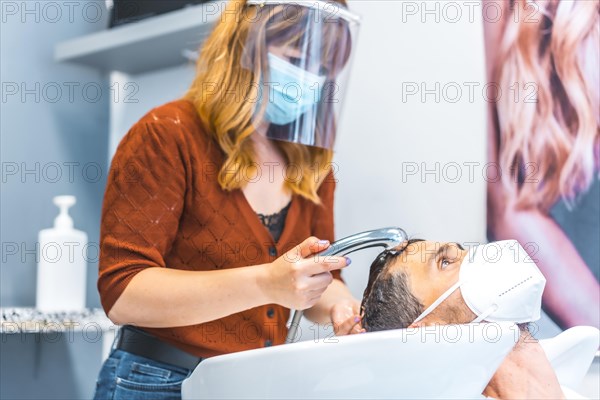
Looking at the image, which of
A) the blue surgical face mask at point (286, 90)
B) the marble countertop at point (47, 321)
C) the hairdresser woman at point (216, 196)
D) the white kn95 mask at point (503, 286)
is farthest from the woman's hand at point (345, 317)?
the marble countertop at point (47, 321)

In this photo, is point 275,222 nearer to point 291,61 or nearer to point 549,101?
point 291,61

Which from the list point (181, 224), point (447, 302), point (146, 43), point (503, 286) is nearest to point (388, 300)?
point (447, 302)

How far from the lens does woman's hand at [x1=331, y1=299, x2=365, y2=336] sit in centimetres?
139

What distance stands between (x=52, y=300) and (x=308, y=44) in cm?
115

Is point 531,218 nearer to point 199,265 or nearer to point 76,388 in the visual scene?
point 199,265

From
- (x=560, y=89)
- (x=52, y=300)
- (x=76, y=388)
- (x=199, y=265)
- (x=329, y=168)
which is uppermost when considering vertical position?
(x=560, y=89)

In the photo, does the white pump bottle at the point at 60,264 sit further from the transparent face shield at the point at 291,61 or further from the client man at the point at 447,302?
the client man at the point at 447,302

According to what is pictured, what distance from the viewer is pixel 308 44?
1425 millimetres

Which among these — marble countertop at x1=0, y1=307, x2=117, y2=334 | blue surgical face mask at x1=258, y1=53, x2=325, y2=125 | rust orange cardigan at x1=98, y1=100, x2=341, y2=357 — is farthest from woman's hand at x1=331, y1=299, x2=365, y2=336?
marble countertop at x1=0, y1=307, x2=117, y2=334

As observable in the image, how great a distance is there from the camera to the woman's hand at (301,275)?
112 centimetres

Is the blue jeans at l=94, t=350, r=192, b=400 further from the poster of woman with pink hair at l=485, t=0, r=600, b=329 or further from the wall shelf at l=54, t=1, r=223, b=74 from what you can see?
the wall shelf at l=54, t=1, r=223, b=74

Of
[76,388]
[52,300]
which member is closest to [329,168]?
[52,300]

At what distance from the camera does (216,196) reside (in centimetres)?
143

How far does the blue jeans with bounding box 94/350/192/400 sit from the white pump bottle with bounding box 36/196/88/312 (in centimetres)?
80
